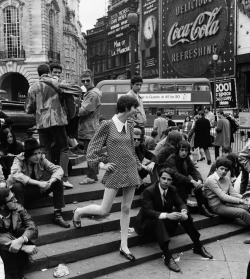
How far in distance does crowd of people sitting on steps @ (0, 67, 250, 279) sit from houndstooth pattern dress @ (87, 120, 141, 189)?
12 mm

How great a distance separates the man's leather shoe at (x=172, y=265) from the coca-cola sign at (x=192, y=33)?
24.8 meters

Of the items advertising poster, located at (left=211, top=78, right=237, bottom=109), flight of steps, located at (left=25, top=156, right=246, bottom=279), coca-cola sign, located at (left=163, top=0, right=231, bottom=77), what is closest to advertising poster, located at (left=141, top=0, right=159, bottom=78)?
coca-cola sign, located at (left=163, top=0, right=231, bottom=77)

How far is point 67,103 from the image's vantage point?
564 cm

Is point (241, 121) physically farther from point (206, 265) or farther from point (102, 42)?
point (102, 42)

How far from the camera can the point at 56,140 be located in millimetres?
5621

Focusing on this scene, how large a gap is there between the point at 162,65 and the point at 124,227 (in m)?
31.3

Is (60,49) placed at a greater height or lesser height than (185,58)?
greater

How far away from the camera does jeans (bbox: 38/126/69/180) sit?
5566mm

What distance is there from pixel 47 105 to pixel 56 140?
1.80 feet

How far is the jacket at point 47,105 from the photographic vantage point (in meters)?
5.42

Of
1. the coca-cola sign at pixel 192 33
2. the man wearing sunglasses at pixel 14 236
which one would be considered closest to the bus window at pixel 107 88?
the coca-cola sign at pixel 192 33

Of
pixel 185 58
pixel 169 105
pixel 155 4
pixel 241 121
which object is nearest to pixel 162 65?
pixel 185 58

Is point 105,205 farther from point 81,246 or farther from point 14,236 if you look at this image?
point 14,236

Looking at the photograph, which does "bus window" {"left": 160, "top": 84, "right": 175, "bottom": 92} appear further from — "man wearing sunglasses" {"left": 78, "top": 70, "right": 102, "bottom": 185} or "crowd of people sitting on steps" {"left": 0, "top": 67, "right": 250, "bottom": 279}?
"man wearing sunglasses" {"left": 78, "top": 70, "right": 102, "bottom": 185}
